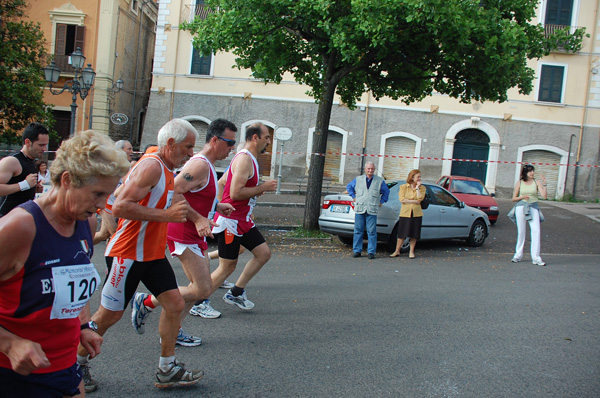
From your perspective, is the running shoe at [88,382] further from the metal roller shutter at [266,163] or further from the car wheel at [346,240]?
the metal roller shutter at [266,163]

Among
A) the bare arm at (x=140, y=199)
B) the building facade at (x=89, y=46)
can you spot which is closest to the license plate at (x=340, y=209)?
the bare arm at (x=140, y=199)

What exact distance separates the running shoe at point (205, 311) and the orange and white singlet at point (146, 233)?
1.94 m

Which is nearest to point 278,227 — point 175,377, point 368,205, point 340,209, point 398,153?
point 340,209

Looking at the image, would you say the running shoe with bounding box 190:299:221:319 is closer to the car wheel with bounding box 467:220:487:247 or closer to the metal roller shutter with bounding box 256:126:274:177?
the car wheel with bounding box 467:220:487:247

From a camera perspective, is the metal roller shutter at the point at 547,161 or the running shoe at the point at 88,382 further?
the metal roller shutter at the point at 547,161

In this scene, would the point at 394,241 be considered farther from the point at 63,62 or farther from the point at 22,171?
the point at 63,62

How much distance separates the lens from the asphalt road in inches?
156

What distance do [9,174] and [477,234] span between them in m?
9.93

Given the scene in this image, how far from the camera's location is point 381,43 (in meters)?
10.0

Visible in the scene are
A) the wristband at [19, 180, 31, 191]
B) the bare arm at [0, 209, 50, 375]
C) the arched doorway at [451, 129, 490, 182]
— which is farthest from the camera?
the arched doorway at [451, 129, 490, 182]

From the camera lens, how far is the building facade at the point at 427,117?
2630cm

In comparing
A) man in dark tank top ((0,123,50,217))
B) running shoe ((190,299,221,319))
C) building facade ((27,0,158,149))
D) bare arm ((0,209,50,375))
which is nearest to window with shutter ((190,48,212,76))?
building facade ((27,0,158,149))

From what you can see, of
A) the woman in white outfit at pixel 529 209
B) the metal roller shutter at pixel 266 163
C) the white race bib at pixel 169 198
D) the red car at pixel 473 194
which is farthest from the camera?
the metal roller shutter at pixel 266 163

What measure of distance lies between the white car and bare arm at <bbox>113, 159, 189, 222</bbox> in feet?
24.7
